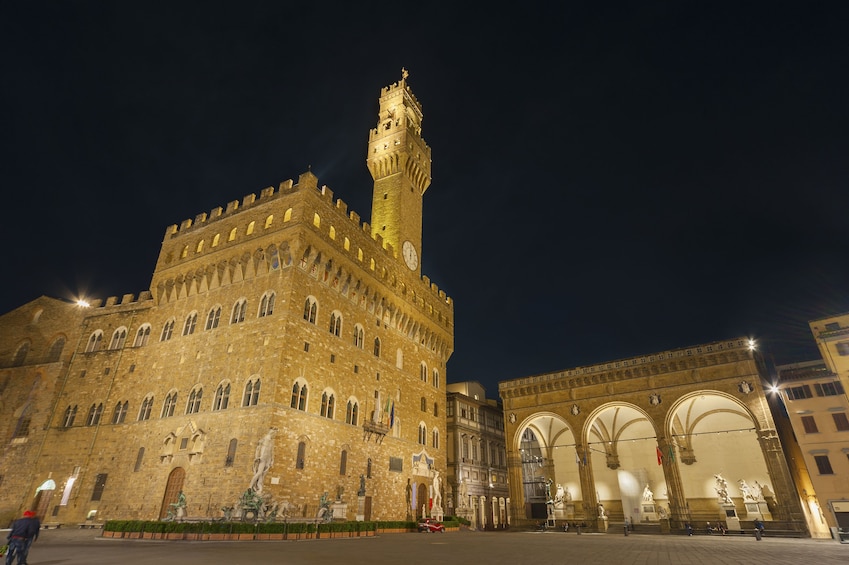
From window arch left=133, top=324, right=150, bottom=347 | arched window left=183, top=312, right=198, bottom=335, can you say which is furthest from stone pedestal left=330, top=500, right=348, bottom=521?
window arch left=133, top=324, right=150, bottom=347

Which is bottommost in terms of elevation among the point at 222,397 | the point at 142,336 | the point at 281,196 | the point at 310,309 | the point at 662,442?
the point at 662,442

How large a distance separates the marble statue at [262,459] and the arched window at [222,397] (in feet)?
11.6

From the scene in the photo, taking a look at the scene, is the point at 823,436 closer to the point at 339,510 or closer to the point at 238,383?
the point at 339,510

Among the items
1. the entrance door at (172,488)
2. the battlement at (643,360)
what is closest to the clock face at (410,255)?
the battlement at (643,360)

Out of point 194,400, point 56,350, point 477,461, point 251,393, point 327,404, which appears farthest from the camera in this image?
point 477,461

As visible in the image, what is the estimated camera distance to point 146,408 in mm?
25297

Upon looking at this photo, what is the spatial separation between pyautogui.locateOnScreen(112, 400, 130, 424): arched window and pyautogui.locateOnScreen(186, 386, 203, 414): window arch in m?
5.65

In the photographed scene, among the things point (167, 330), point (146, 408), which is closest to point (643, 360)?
point (167, 330)

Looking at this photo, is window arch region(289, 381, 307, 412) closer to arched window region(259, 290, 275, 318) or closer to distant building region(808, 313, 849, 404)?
arched window region(259, 290, 275, 318)

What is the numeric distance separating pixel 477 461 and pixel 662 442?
15136mm

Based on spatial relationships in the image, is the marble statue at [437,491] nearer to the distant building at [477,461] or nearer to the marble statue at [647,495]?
the distant building at [477,461]

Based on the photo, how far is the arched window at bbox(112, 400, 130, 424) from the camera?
85.5 feet

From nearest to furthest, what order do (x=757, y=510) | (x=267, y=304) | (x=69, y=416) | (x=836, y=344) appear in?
(x=267, y=304), (x=69, y=416), (x=836, y=344), (x=757, y=510)

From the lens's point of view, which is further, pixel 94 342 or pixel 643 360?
pixel 643 360
